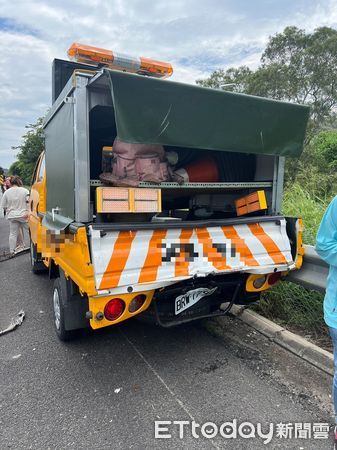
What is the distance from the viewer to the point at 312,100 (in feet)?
70.4

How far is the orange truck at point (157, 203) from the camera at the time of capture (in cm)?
256

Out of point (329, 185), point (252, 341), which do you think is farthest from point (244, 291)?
point (329, 185)

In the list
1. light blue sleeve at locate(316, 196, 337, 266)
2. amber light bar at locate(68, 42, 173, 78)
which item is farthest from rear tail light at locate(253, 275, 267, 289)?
amber light bar at locate(68, 42, 173, 78)

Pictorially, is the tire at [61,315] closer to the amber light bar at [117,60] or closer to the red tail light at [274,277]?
the red tail light at [274,277]

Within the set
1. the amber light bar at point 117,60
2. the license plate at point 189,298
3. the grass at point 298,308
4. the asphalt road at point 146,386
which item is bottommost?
the asphalt road at point 146,386

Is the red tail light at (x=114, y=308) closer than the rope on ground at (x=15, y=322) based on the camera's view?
Yes

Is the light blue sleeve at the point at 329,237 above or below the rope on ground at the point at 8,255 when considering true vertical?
above

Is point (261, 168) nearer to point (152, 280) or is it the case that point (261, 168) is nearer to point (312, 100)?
point (152, 280)

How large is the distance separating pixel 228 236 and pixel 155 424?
1556 millimetres

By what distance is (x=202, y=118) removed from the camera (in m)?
2.82

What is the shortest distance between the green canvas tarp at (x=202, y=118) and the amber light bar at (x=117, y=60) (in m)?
1.40

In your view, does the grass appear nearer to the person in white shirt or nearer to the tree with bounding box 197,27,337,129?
the person in white shirt

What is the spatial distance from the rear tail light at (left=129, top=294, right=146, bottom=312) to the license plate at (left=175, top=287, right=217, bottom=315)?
34 centimetres

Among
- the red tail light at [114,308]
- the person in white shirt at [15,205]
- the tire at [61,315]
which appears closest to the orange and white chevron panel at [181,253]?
the red tail light at [114,308]
